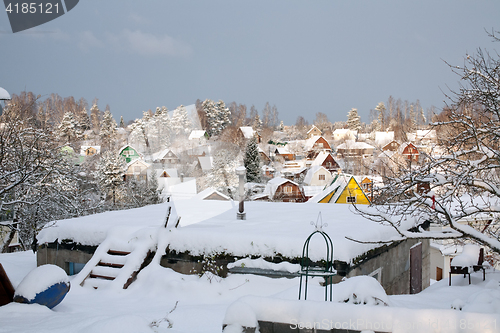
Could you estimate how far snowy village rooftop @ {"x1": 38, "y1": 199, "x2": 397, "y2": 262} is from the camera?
731 centimetres

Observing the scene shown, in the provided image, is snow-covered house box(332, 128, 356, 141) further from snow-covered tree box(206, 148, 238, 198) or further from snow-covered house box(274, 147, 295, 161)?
snow-covered tree box(206, 148, 238, 198)

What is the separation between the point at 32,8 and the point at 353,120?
8910 centimetres

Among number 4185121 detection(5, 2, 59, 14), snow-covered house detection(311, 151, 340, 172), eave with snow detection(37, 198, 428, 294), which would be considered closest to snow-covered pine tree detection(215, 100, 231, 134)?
snow-covered house detection(311, 151, 340, 172)

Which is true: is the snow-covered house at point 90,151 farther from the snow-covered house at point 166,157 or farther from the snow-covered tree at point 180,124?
the snow-covered tree at point 180,124

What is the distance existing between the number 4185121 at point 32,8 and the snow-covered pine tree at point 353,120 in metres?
88.4

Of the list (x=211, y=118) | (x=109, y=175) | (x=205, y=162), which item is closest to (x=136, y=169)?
(x=109, y=175)

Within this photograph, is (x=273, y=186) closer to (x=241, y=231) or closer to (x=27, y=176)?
(x=241, y=231)

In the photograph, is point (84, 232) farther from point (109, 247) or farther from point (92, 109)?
point (92, 109)

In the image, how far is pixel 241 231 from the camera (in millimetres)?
8148

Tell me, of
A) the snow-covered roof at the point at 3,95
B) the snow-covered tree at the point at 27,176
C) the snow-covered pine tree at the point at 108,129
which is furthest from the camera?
the snow-covered pine tree at the point at 108,129

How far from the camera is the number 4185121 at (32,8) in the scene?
5.99 m

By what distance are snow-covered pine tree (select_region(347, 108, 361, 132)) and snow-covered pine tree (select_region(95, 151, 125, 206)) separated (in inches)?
2704

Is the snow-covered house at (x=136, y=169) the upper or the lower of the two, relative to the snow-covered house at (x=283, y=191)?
upper

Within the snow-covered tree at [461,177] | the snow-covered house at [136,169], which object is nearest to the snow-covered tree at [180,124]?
the snow-covered house at [136,169]
